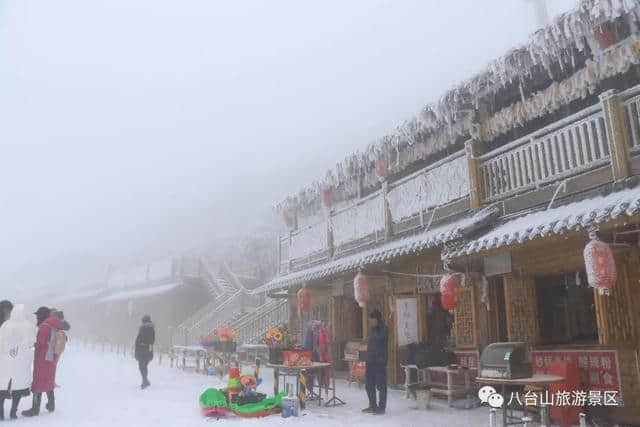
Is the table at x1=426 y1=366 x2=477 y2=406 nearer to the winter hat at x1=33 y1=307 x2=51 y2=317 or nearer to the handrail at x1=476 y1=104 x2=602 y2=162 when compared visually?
the handrail at x1=476 y1=104 x2=602 y2=162

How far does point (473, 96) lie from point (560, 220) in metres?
3.42

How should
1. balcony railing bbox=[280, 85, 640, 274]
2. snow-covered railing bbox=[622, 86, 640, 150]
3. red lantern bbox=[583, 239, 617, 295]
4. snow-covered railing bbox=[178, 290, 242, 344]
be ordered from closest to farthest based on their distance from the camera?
1. red lantern bbox=[583, 239, 617, 295]
2. snow-covered railing bbox=[622, 86, 640, 150]
3. balcony railing bbox=[280, 85, 640, 274]
4. snow-covered railing bbox=[178, 290, 242, 344]

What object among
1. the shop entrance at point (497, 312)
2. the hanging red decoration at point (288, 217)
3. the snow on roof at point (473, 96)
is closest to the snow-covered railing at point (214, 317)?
the hanging red decoration at point (288, 217)

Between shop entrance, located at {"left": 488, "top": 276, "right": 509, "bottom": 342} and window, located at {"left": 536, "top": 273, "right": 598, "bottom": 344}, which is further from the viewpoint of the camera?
shop entrance, located at {"left": 488, "top": 276, "right": 509, "bottom": 342}

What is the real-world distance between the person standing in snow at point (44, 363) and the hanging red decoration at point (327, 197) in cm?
746

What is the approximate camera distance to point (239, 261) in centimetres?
3547

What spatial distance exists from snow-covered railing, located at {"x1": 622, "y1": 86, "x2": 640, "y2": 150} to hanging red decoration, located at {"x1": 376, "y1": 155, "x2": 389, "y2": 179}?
228 inches

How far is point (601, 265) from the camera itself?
20.9 ft

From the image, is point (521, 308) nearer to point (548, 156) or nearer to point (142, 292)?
point (548, 156)

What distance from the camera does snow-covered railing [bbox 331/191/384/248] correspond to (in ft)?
41.4

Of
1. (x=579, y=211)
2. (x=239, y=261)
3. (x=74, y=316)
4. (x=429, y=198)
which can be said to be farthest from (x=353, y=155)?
(x=74, y=316)

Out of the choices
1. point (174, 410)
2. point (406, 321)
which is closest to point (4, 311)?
point (174, 410)

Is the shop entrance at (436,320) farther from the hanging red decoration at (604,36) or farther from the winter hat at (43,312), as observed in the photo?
the winter hat at (43,312)

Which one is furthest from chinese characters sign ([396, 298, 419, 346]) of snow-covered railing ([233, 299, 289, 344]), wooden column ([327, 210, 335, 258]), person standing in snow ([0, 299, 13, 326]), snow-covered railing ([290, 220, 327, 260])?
snow-covered railing ([233, 299, 289, 344])
